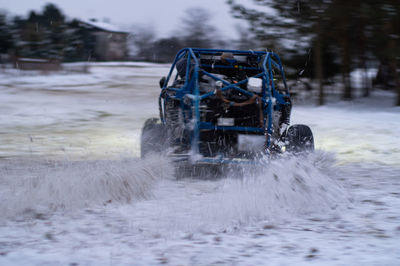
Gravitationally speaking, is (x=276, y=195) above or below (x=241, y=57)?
below

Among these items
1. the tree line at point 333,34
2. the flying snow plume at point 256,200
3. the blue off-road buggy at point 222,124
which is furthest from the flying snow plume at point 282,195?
the tree line at point 333,34

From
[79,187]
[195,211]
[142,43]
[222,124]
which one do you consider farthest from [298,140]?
[142,43]

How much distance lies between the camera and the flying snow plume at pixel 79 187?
4.55m

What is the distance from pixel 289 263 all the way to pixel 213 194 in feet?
6.44

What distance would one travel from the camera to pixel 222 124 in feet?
19.5

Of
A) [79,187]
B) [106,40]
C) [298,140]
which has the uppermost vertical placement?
[106,40]

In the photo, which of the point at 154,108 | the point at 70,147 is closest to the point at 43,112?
the point at 154,108

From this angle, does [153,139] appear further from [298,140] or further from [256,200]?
[256,200]

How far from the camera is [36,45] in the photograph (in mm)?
51125

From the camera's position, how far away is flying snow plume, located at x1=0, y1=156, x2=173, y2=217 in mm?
4547

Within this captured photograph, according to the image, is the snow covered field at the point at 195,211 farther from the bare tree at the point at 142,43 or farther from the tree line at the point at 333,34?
the bare tree at the point at 142,43

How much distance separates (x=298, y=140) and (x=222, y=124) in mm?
1126

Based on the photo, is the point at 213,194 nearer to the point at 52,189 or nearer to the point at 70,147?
the point at 52,189

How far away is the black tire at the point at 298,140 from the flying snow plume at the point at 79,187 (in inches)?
64.6
